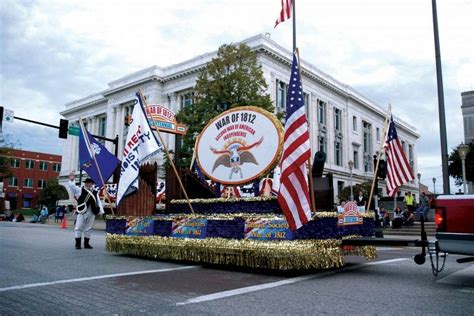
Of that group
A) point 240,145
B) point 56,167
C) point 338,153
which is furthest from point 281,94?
point 56,167

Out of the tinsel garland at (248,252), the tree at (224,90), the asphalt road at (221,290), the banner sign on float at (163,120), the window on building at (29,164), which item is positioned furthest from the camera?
the window on building at (29,164)

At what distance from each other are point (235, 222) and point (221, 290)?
7.19ft

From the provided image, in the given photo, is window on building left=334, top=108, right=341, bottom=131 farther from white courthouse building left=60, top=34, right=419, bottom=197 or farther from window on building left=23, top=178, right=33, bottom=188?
window on building left=23, top=178, right=33, bottom=188

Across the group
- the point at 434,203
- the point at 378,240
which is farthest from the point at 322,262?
the point at 434,203

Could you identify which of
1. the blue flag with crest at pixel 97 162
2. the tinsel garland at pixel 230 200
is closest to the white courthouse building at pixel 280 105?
the blue flag with crest at pixel 97 162

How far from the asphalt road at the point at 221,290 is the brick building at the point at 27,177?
80.1 metres

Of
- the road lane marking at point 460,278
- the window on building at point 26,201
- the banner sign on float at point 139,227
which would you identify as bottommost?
the road lane marking at point 460,278

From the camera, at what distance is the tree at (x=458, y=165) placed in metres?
48.3

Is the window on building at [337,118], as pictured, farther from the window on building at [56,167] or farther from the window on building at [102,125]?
the window on building at [56,167]

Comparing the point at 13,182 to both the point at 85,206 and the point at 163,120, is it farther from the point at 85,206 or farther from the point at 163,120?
the point at 163,120

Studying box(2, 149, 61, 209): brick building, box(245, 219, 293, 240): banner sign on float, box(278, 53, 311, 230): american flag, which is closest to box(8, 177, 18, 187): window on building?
box(2, 149, 61, 209): brick building

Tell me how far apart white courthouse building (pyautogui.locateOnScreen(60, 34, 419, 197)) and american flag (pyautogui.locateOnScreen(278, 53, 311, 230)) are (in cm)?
3897

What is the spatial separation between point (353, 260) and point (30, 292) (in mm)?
6852

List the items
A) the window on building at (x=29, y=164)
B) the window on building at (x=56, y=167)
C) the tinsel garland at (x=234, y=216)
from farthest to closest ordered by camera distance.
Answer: the window on building at (x=56, y=167)
the window on building at (x=29, y=164)
the tinsel garland at (x=234, y=216)
